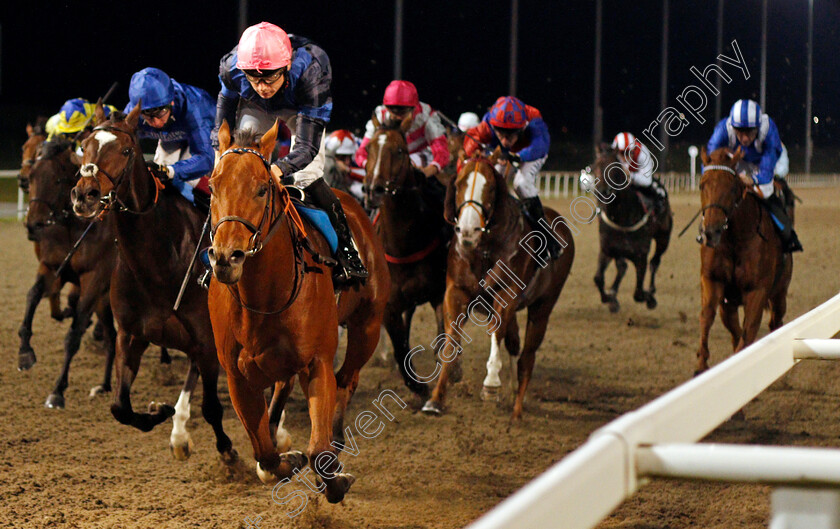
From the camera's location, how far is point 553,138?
39062 millimetres

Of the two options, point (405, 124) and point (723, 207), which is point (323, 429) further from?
point (723, 207)

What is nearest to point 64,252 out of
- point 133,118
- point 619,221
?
point 133,118

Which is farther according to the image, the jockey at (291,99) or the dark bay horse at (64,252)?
the dark bay horse at (64,252)

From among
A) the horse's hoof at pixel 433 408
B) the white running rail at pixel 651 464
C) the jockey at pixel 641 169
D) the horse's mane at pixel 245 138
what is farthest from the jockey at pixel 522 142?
the white running rail at pixel 651 464

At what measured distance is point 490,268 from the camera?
586 centimetres

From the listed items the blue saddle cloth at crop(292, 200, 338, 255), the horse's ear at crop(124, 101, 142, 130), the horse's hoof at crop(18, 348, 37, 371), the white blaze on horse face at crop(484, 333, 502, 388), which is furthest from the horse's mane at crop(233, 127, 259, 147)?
the horse's hoof at crop(18, 348, 37, 371)

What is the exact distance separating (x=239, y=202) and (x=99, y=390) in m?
3.59

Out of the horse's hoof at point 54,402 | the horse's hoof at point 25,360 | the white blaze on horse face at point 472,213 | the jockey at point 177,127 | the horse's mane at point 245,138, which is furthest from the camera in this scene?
the horse's hoof at point 25,360

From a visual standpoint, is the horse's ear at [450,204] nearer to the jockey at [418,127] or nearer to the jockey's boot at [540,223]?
the jockey at [418,127]

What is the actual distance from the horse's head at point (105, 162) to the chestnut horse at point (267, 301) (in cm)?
81

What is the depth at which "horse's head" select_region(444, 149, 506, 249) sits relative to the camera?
5.59m

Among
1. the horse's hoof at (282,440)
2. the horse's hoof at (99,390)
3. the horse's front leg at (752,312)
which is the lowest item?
the horse's hoof at (99,390)

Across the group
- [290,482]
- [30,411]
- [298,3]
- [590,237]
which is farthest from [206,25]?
[290,482]

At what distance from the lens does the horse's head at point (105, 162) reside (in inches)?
157
